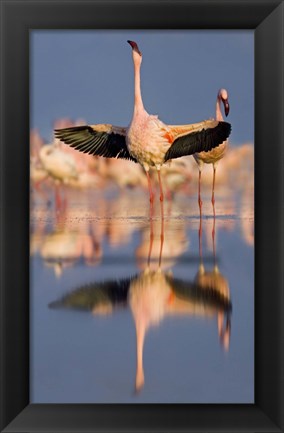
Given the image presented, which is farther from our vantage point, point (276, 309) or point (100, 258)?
point (100, 258)

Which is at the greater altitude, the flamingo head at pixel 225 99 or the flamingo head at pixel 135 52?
the flamingo head at pixel 135 52

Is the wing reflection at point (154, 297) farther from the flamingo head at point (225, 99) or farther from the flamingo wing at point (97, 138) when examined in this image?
the flamingo head at point (225, 99)

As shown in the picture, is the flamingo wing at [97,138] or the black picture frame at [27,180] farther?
the flamingo wing at [97,138]

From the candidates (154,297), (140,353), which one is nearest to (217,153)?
(154,297)

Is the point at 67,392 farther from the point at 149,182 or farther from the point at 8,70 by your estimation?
the point at 8,70

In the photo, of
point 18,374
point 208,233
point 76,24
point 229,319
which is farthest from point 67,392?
point 76,24

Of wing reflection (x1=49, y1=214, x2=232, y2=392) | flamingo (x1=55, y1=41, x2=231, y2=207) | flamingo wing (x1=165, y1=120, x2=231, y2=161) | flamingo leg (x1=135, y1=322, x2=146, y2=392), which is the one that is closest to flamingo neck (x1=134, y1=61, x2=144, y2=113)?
flamingo (x1=55, y1=41, x2=231, y2=207)

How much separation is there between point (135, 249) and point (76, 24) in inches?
23.8

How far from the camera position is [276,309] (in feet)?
4.36

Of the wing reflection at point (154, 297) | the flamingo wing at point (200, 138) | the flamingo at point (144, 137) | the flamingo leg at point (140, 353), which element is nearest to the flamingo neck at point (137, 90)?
the flamingo at point (144, 137)

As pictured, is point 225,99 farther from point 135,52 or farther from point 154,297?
point 154,297

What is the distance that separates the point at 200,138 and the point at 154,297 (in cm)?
46

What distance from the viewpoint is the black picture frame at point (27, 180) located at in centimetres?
132

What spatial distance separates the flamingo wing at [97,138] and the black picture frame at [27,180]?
16cm
